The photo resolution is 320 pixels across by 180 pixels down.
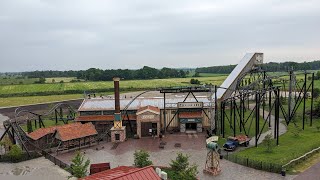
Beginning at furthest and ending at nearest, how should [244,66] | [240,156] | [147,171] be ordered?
[244,66] < [240,156] < [147,171]

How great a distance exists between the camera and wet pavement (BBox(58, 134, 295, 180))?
89.1ft

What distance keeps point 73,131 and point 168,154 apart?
13.2m

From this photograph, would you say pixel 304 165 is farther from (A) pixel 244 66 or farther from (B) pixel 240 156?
(A) pixel 244 66

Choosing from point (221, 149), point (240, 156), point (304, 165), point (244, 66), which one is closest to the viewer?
point (304, 165)

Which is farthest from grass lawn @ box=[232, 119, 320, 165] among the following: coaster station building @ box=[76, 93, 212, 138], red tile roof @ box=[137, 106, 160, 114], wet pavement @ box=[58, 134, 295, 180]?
red tile roof @ box=[137, 106, 160, 114]

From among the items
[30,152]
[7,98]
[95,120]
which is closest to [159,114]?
[95,120]

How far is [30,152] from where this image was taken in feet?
118

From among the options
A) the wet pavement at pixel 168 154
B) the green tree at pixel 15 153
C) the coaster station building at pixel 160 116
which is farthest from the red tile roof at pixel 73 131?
the green tree at pixel 15 153

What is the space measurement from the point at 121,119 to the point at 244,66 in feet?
69.7

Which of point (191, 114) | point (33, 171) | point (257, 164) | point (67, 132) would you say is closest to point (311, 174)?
point (257, 164)

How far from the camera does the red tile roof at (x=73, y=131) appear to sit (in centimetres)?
3750

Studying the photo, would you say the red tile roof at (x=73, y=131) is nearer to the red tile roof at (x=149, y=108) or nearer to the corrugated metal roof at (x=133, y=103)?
the corrugated metal roof at (x=133, y=103)

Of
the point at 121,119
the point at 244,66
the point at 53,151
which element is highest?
the point at 244,66

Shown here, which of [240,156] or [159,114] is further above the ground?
[159,114]
